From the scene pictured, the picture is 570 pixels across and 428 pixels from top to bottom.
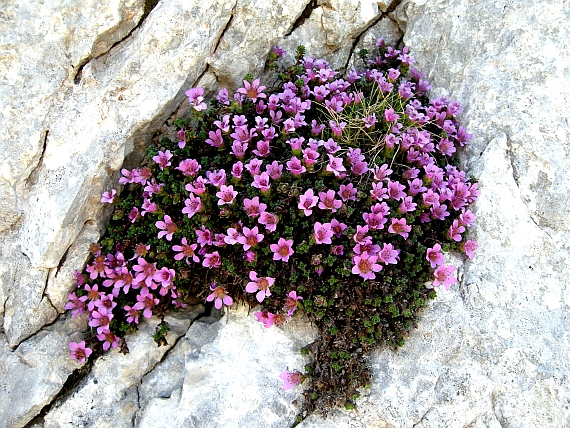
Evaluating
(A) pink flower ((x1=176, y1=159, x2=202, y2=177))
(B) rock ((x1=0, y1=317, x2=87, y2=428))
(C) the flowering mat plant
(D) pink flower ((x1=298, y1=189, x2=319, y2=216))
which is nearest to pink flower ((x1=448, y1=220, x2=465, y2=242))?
(C) the flowering mat plant

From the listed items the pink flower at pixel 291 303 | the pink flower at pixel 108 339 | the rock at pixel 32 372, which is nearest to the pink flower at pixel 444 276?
the pink flower at pixel 291 303

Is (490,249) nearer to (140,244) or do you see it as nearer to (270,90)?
(270,90)

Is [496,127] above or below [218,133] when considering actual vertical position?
below

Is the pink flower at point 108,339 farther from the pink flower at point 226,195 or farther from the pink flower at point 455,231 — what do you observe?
the pink flower at point 455,231

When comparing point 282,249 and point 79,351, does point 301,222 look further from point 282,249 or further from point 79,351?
point 79,351

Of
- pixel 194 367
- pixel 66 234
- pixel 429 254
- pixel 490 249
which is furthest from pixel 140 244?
pixel 490 249

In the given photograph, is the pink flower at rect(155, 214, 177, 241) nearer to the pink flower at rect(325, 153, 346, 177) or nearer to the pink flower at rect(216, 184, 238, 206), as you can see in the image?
the pink flower at rect(216, 184, 238, 206)
